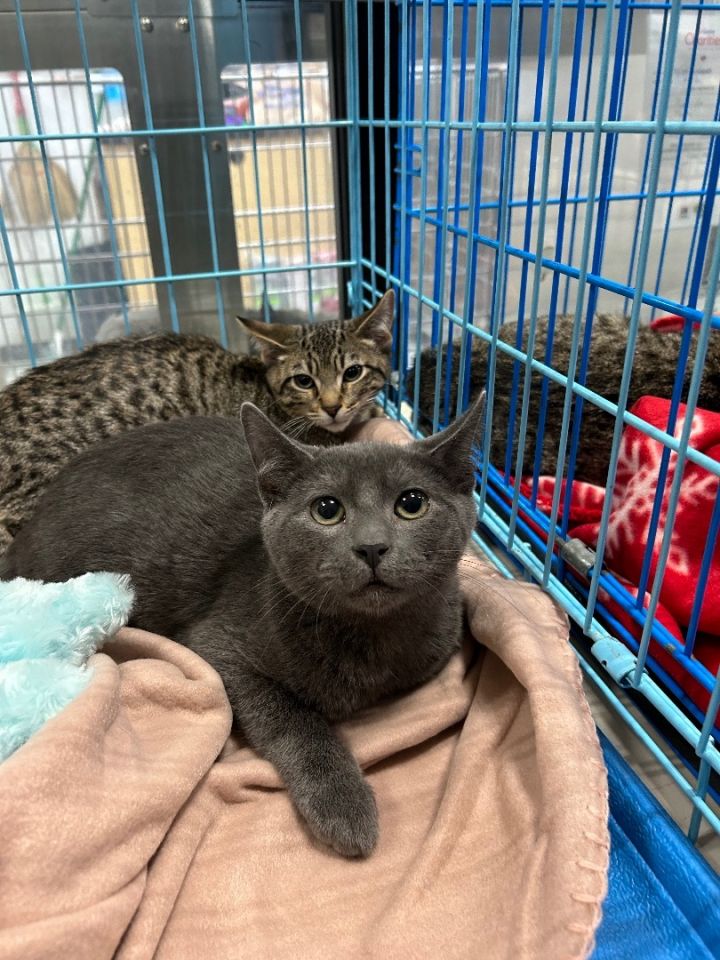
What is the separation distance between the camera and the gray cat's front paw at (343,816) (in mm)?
869

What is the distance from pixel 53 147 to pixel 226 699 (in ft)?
5.23

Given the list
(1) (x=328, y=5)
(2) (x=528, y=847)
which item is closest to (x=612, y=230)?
(1) (x=328, y=5)

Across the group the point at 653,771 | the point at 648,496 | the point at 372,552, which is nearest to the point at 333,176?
the point at 648,496

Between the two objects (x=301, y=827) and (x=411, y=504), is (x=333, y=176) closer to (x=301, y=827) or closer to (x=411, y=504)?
(x=411, y=504)

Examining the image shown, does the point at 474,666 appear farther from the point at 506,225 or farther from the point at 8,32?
the point at 8,32

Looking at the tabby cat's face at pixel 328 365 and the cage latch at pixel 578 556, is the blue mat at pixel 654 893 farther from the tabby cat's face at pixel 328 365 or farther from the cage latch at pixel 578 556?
the tabby cat's face at pixel 328 365

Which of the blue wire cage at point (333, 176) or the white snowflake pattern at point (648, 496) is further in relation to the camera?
the blue wire cage at point (333, 176)

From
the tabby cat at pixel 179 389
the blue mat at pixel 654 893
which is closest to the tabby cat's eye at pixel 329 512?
the blue mat at pixel 654 893

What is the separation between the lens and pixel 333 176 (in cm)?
197

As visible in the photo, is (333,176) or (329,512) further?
(333,176)

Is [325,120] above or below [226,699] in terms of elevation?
above

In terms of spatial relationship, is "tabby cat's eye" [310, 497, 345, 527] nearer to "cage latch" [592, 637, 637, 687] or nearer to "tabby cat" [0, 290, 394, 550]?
"cage latch" [592, 637, 637, 687]

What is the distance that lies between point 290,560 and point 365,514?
0.12 metres

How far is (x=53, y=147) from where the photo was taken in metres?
1.85
